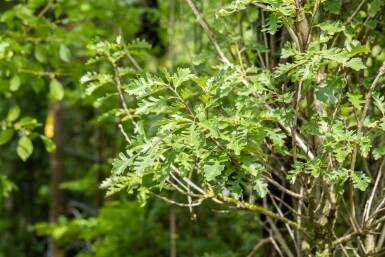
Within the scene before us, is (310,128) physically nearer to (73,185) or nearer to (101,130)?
(73,185)

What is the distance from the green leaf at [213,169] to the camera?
72.4 inches

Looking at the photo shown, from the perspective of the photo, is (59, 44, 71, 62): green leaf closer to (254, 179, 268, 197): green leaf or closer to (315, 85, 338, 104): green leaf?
(254, 179, 268, 197): green leaf

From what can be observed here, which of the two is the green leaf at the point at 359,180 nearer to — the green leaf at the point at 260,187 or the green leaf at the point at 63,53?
the green leaf at the point at 260,187

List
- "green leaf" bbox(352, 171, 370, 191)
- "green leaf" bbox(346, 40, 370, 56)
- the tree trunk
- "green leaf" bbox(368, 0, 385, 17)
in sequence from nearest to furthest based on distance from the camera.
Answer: "green leaf" bbox(346, 40, 370, 56)
"green leaf" bbox(352, 171, 370, 191)
"green leaf" bbox(368, 0, 385, 17)
the tree trunk

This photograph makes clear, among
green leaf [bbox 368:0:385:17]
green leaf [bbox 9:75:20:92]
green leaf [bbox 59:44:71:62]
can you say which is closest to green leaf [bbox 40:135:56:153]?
green leaf [bbox 9:75:20:92]

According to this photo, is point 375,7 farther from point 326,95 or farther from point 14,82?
point 14,82

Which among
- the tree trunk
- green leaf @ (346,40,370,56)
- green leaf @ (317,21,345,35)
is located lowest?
the tree trunk

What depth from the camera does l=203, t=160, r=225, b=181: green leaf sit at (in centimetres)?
184

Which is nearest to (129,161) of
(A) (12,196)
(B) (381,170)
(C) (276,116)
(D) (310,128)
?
(C) (276,116)

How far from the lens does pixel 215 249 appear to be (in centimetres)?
536

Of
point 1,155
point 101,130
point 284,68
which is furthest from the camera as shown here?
point 1,155

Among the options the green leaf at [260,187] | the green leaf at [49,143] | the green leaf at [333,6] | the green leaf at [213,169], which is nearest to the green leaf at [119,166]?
the green leaf at [213,169]

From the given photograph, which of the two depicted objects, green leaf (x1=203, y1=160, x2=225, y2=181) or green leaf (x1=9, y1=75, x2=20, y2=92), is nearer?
green leaf (x1=203, y1=160, x2=225, y2=181)

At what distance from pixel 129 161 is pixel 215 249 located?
359 centimetres
